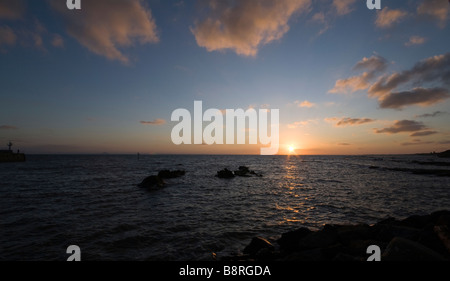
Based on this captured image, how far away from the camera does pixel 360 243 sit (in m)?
8.15

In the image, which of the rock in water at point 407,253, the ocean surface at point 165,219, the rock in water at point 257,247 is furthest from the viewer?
the ocean surface at point 165,219

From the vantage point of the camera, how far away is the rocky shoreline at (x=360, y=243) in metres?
6.01

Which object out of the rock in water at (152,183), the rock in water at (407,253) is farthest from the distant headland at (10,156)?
the rock in water at (407,253)

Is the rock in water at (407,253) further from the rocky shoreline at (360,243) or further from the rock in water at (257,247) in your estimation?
the rock in water at (257,247)

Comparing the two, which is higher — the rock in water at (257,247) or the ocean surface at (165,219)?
the rock in water at (257,247)

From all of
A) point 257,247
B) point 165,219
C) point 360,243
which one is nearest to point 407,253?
point 360,243

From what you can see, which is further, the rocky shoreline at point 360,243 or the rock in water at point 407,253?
the rocky shoreline at point 360,243

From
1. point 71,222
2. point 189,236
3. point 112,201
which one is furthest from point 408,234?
point 112,201

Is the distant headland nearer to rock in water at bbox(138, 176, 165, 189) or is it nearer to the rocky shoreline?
rock in water at bbox(138, 176, 165, 189)

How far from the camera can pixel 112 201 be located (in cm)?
1923

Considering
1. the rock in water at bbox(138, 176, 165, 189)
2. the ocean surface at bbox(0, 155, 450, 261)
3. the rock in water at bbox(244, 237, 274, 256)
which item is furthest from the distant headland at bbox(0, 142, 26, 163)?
the rock in water at bbox(244, 237, 274, 256)

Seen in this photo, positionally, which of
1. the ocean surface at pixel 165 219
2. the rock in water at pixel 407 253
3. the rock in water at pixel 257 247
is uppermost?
the rock in water at pixel 407 253
